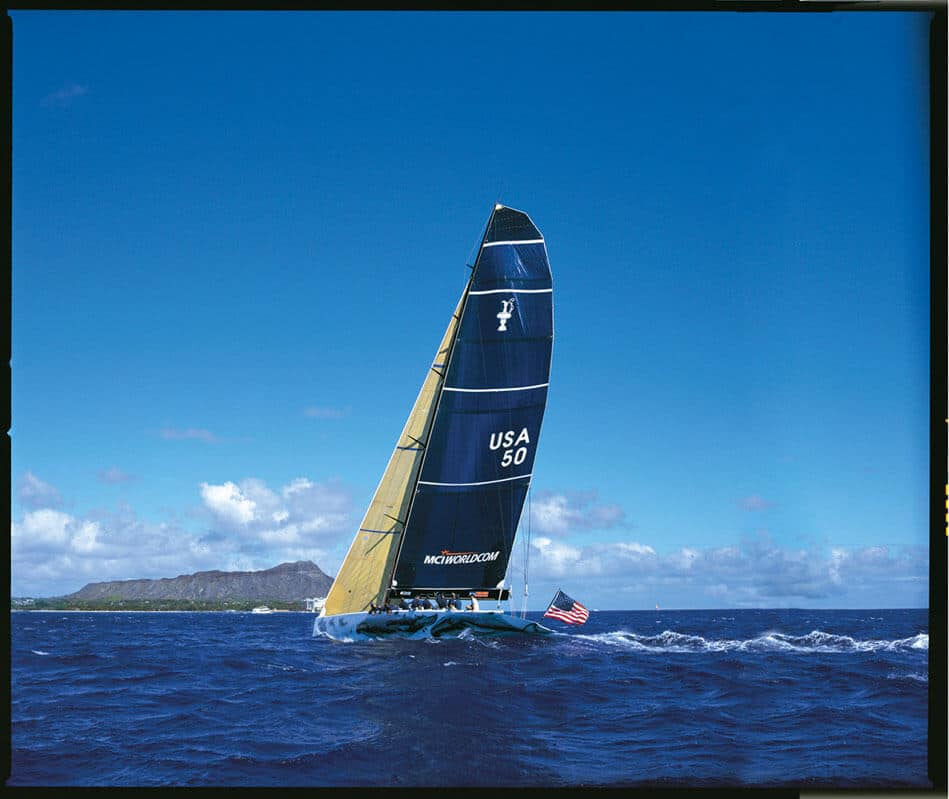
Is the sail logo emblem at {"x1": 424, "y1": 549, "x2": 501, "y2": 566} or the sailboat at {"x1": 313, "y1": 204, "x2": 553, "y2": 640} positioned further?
the sail logo emblem at {"x1": 424, "y1": 549, "x2": 501, "y2": 566}

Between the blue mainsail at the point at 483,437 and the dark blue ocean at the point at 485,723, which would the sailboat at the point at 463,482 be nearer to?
the blue mainsail at the point at 483,437

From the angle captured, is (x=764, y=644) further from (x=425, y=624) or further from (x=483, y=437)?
(x=483, y=437)

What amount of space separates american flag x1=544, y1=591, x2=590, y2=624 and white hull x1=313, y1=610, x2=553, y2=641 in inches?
134

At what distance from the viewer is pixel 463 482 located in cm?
1783

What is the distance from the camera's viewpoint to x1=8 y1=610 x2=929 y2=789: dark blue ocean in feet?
29.4

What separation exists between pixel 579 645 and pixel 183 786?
31.9 ft

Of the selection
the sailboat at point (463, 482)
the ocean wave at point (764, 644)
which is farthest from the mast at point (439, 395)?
the ocean wave at point (764, 644)

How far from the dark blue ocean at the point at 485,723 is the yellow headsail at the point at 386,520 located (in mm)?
3983

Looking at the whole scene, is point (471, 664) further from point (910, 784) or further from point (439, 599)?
point (910, 784)

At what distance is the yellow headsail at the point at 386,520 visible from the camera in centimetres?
1773

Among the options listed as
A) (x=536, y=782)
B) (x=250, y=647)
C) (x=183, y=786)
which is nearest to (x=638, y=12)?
(x=536, y=782)

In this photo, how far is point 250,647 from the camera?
17859 millimetres

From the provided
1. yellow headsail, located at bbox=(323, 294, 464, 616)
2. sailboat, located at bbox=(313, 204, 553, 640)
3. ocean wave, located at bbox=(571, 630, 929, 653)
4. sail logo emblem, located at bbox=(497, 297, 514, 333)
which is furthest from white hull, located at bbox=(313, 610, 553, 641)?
sail logo emblem, located at bbox=(497, 297, 514, 333)

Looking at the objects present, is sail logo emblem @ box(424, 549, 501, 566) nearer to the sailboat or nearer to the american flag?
the sailboat
